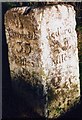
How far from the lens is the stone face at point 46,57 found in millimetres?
3840

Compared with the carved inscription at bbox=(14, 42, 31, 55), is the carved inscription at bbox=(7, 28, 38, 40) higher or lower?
higher

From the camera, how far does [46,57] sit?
386 centimetres

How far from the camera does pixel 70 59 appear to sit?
3920mm

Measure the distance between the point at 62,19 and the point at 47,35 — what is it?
0.18 meters

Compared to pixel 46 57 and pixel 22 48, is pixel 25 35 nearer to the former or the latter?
pixel 22 48

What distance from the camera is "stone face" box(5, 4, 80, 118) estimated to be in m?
3.84

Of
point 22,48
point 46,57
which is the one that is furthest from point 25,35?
point 46,57

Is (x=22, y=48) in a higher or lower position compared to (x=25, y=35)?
lower

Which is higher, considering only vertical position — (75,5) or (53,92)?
(75,5)

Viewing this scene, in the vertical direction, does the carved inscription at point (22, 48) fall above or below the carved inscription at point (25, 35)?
below

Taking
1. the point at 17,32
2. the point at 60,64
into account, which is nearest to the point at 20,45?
the point at 17,32

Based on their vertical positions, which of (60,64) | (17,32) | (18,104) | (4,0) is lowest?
(18,104)

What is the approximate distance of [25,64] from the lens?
3.91 meters

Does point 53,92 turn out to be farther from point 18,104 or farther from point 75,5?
point 75,5
